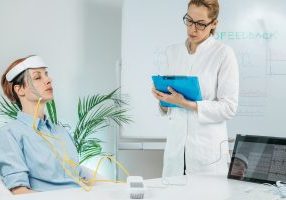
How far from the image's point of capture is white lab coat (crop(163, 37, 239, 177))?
7.22 feet

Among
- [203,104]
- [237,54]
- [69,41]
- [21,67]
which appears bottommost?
[203,104]

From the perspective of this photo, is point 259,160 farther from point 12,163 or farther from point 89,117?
point 89,117

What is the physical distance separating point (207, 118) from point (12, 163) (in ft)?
2.98

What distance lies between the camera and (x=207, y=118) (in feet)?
7.22

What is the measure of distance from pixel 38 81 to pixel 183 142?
2.45ft

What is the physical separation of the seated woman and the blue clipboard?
50 cm

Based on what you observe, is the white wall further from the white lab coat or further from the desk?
the desk

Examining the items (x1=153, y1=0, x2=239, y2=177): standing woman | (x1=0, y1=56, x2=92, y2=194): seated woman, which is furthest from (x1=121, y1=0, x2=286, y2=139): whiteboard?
(x1=0, y1=56, x2=92, y2=194): seated woman

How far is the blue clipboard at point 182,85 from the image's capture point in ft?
6.86

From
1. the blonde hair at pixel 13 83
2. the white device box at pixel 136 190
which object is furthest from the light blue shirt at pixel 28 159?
the white device box at pixel 136 190

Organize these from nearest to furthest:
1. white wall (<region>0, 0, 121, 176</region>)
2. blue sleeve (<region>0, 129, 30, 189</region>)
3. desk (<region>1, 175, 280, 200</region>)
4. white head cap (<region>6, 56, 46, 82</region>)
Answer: desk (<region>1, 175, 280, 200</region>), blue sleeve (<region>0, 129, 30, 189</region>), white head cap (<region>6, 56, 46, 82</region>), white wall (<region>0, 0, 121, 176</region>)

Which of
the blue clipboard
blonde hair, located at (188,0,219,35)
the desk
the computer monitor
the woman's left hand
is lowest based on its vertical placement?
the desk

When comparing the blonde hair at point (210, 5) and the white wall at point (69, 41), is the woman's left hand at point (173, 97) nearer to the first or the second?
the blonde hair at point (210, 5)

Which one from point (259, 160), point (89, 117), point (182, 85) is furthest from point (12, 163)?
point (89, 117)
